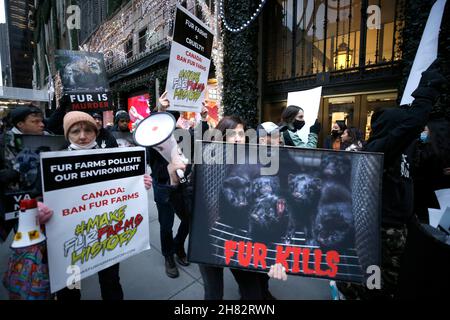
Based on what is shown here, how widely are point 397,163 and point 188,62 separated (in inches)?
100

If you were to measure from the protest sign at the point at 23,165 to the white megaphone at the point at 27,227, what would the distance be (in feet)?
1.57

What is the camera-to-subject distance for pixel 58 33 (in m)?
27.1

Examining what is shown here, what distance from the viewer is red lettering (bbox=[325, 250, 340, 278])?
1.36 metres

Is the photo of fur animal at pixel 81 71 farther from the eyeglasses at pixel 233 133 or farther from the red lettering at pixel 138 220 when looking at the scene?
the eyeglasses at pixel 233 133

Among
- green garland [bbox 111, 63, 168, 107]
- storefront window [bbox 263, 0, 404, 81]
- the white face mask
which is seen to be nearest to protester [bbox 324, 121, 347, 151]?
storefront window [bbox 263, 0, 404, 81]

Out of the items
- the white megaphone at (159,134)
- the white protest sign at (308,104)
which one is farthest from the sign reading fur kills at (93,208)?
the white protest sign at (308,104)

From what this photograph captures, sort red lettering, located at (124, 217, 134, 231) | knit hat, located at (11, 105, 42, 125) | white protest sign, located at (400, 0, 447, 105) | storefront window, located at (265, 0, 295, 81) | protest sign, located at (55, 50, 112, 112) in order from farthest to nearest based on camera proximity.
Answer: storefront window, located at (265, 0, 295, 81) < protest sign, located at (55, 50, 112, 112) < knit hat, located at (11, 105, 42, 125) < white protest sign, located at (400, 0, 447, 105) < red lettering, located at (124, 217, 134, 231)

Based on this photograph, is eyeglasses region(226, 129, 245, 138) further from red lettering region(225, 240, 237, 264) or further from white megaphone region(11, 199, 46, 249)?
white megaphone region(11, 199, 46, 249)

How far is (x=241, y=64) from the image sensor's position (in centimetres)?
709

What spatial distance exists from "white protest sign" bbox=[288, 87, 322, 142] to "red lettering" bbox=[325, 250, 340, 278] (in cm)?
264

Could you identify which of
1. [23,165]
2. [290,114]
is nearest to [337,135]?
[290,114]

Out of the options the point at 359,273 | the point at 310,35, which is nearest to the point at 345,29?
the point at 310,35

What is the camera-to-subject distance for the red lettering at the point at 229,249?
4.79 ft
